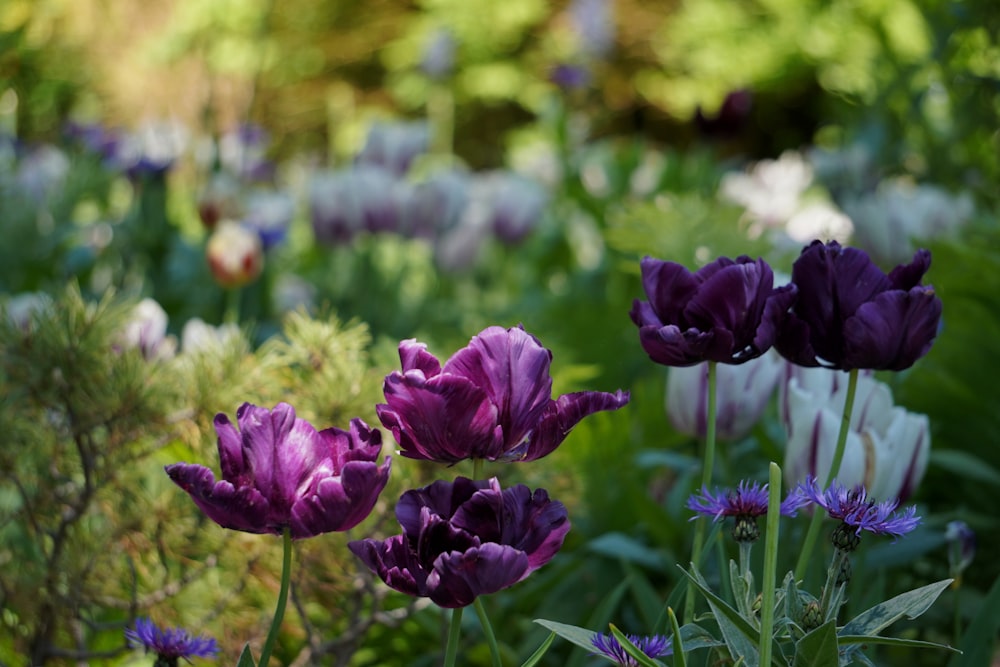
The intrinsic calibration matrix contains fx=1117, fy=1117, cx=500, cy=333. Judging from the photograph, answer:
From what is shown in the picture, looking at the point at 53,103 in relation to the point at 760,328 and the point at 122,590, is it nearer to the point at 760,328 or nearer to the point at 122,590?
the point at 122,590

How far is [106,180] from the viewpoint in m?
3.12

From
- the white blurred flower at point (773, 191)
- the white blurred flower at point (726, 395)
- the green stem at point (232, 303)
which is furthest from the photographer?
the white blurred flower at point (773, 191)

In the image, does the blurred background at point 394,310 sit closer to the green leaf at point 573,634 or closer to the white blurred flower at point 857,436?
the white blurred flower at point 857,436

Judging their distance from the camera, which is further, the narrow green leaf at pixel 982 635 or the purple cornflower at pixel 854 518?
the narrow green leaf at pixel 982 635

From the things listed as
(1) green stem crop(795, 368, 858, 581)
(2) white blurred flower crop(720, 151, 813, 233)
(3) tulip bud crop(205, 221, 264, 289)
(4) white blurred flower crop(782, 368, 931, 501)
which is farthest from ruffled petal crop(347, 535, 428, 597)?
(2) white blurred flower crop(720, 151, 813, 233)

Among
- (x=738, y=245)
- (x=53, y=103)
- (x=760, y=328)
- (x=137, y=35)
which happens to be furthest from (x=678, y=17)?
(x=760, y=328)

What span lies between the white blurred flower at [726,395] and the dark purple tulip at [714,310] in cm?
35

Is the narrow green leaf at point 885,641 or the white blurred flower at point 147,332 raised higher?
the narrow green leaf at point 885,641

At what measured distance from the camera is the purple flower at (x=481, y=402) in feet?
2.44

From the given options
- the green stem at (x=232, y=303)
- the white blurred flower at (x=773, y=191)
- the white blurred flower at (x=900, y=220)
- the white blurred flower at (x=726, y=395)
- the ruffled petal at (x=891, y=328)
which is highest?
the ruffled petal at (x=891, y=328)

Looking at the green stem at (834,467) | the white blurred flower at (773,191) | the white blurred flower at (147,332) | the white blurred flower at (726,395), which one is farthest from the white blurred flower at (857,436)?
the white blurred flower at (773,191)

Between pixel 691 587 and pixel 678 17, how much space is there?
1049 cm

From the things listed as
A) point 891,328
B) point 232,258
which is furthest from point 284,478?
point 232,258

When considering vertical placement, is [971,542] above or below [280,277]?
above
